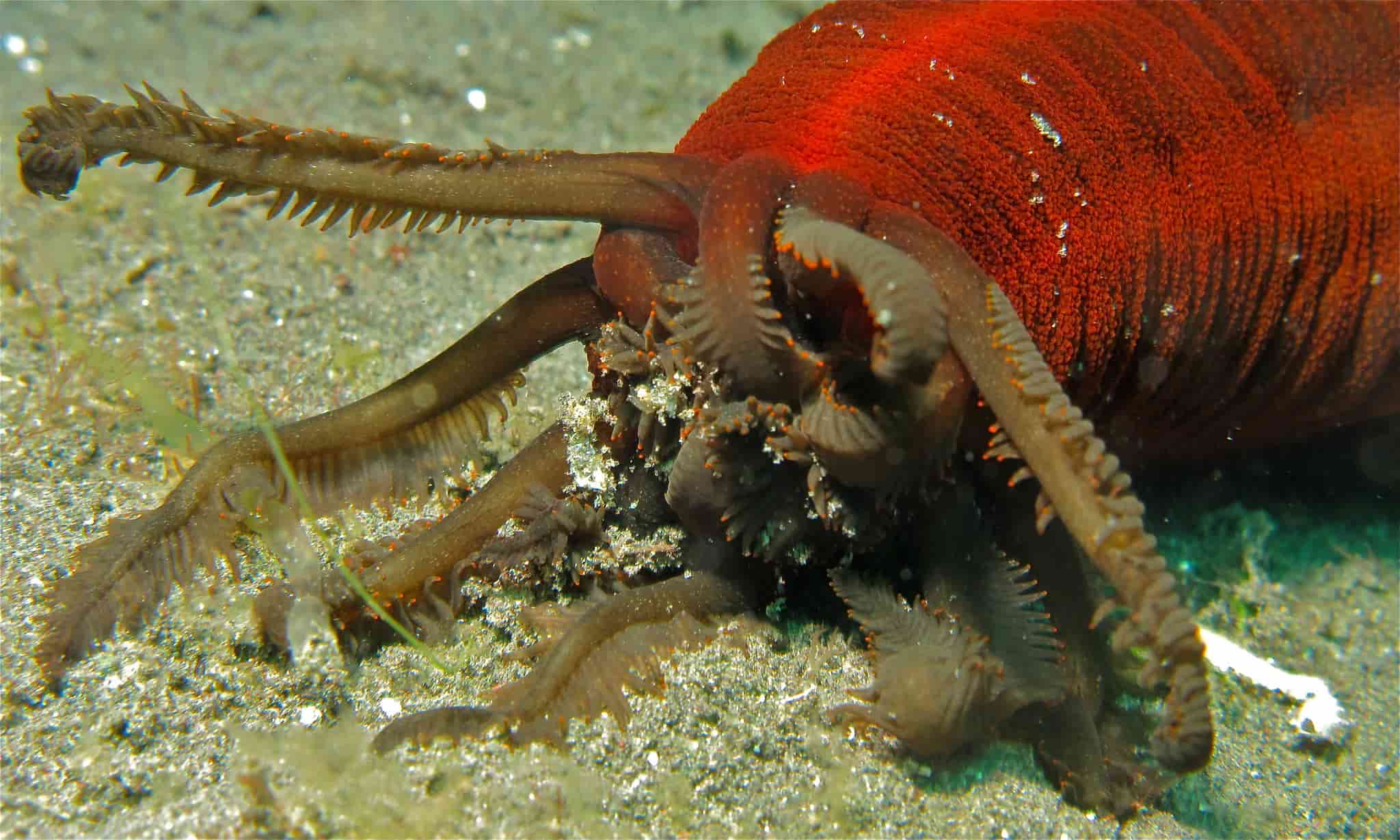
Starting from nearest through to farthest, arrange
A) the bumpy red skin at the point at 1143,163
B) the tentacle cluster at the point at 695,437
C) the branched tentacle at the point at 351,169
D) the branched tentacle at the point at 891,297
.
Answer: the branched tentacle at the point at 891,297 < the tentacle cluster at the point at 695,437 < the branched tentacle at the point at 351,169 < the bumpy red skin at the point at 1143,163

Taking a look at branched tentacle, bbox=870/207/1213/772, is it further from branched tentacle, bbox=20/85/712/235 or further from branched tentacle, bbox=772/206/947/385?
branched tentacle, bbox=20/85/712/235

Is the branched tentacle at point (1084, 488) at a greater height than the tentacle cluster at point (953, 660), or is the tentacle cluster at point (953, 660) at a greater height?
the branched tentacle at point (1084, 488)

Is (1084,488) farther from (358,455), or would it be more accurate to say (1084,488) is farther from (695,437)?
(358,455)

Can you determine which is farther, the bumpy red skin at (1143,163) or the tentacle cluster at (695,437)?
the bumpy red skin at (1143,163)

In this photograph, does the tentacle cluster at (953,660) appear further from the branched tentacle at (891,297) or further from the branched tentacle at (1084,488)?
the branched tentacle at (891,297)

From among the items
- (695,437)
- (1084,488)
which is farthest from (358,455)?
(1084,488)

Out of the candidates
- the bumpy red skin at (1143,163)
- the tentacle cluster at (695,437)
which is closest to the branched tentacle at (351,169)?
the tentacle cluster at (695,437)

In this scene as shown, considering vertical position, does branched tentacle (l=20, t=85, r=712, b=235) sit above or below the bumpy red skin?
above

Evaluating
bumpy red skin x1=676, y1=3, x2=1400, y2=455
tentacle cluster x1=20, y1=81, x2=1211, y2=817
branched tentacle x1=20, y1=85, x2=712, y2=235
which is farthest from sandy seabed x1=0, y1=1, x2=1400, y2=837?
bumpy red skin x1=676, y1=3, x2=1400, y2=455

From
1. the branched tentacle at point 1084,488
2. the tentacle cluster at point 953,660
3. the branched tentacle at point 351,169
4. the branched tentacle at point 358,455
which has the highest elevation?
the branched tentacle at point 351,169
